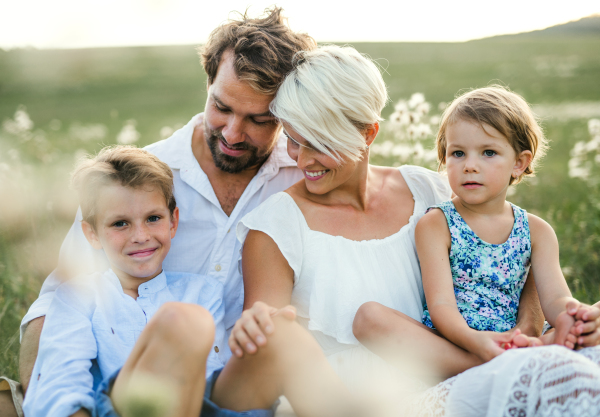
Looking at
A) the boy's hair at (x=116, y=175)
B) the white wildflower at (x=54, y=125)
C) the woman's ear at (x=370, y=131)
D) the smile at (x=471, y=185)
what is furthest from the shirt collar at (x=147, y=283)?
the white wildflower at (x=54, y=125)

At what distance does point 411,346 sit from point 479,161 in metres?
0.91

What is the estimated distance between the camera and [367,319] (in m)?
2.39

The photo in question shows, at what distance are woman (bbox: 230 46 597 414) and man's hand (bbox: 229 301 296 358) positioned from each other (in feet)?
1.74

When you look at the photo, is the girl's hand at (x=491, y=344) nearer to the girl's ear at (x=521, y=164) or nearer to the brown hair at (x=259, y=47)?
the girl's ear at (x=521, y=164)

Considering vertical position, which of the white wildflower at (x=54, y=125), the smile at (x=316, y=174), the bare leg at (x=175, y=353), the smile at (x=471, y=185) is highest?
the white wildflower at (x=54, y=125)

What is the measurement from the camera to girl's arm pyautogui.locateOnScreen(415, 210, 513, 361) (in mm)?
2172

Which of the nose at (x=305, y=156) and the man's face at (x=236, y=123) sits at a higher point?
the man's face at (x=236, y=123)

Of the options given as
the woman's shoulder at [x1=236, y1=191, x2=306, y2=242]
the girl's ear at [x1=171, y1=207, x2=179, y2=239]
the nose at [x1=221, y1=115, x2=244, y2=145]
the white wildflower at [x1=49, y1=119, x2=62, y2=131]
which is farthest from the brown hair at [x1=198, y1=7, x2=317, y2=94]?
the white wildflower at [x1=49, y1=119, x2=62, y2=131]

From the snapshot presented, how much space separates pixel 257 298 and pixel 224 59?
4.94ft

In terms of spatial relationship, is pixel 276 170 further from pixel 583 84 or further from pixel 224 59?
pixel 583 84

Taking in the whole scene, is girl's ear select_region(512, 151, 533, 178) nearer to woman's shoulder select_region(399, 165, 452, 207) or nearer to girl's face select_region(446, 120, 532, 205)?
girl's face select_region(446, 120, 532, 205)

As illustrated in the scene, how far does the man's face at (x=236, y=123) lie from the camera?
3.09m

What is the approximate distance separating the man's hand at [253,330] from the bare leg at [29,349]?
46.5 inches

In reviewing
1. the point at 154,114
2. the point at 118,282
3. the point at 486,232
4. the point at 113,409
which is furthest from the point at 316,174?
the point at 154,114
